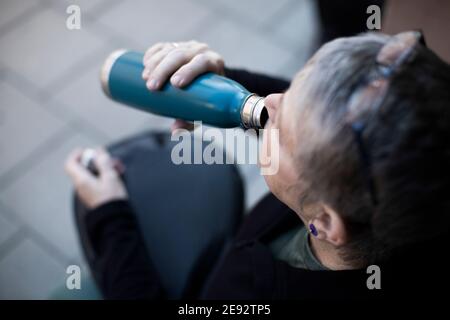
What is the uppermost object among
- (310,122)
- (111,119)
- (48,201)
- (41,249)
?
(310,122)

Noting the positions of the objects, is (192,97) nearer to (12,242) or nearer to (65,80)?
(12,242)

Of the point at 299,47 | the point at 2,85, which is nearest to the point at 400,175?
the point at 299,47

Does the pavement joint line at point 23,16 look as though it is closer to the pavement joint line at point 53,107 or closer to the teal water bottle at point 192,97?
the pavement joint line at point 53,107

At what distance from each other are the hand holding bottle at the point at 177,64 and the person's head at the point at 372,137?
0.49 ft

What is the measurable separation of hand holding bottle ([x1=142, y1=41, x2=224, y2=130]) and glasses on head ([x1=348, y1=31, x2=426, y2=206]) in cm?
25

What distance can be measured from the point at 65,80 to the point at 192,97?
120cm

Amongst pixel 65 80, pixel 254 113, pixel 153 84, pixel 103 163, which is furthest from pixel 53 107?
pixel 254 113

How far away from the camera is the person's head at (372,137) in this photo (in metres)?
0.41

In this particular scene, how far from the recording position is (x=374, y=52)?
0.44m

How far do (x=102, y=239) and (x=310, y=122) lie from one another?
565mm

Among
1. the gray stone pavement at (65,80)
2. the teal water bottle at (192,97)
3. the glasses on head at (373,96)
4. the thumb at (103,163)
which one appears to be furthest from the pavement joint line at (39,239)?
the glasses on head at (373,96)

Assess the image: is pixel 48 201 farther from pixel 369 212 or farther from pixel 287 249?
pixel 369 212

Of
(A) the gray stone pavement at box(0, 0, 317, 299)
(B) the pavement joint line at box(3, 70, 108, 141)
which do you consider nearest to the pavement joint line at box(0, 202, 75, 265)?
(A) the gray stone pavement at box(0, 0, 317, 299)

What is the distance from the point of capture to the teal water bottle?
57cm
